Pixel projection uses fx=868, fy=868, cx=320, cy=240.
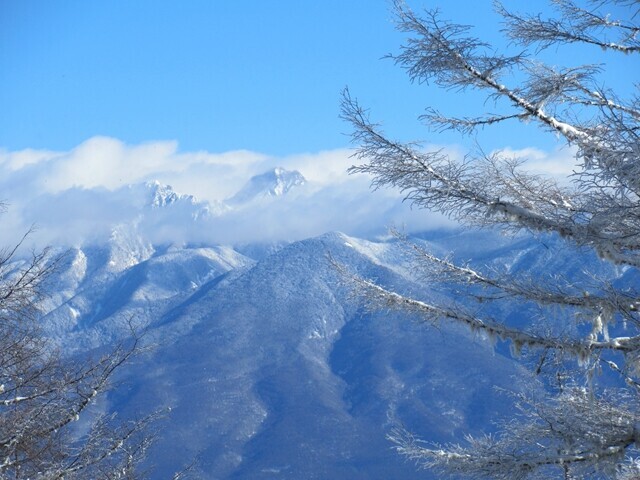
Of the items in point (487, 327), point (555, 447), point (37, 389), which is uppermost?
point (487, 327)

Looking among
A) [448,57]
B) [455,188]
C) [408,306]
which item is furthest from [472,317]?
[448,57]

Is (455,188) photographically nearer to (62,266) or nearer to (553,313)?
(553,313)

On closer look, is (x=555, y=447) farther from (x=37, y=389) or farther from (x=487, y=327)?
(x=37, y=389)

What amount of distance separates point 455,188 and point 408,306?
5.50 ft

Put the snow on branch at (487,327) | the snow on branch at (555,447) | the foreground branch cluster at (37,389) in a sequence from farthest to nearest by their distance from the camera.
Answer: the foreground branch cluster at (37,389) → the snow on branch at (487,327) → the snow on branch at (555,447)

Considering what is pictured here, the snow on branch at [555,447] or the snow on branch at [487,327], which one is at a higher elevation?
the snow on branch at [487,327]

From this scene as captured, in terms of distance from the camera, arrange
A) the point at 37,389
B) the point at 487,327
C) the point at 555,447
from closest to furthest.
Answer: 1. the point at 555,447
2. the point at 487,327
3. the point at 37,389

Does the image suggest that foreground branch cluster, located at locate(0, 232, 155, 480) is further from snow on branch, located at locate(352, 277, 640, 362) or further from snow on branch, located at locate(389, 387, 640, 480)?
snow on branch, located at locate(389, 387, 640, 480)

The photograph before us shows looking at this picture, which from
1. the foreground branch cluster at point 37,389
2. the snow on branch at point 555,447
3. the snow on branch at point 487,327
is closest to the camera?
the snow on branch at point 555,447

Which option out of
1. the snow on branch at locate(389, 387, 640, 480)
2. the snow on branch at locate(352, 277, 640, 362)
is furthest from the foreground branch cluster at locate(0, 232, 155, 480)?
the snow on branch at locate(389, 387, 640, 480)

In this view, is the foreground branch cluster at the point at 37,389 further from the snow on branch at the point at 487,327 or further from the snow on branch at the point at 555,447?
the snow on branch at the point at 555,447

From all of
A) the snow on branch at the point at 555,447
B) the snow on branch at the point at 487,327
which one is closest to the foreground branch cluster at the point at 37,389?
the snow on branch at the point at 487,327

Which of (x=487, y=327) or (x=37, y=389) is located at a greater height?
(x=487, y=327)

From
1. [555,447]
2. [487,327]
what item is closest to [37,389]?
[487,327]
